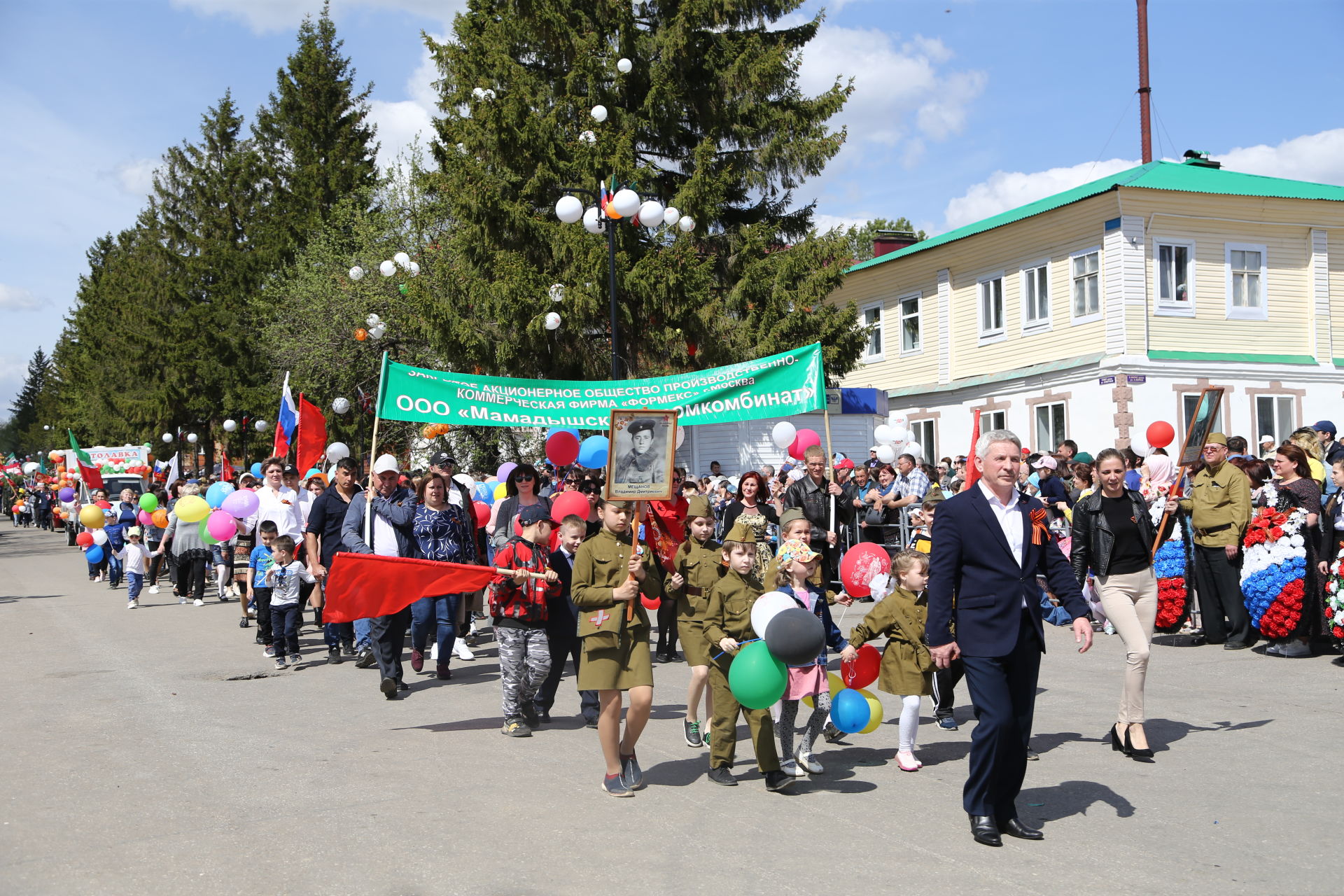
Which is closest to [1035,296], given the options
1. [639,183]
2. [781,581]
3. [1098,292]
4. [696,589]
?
[1098,292]

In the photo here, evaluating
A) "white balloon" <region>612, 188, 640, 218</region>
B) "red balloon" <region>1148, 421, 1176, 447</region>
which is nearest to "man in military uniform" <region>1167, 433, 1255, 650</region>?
"red balloon" <region>1148, 421, 1176, 447</region>

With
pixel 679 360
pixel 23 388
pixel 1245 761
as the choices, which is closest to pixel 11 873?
pixel 1245 761

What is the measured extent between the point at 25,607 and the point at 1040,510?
18.6 meters

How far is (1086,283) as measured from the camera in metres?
27.2

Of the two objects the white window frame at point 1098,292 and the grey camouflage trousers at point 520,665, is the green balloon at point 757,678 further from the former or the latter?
the white window frame at point 1098,292

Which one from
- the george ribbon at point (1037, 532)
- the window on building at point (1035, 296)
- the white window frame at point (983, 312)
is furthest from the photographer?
the white window frame at point (983, 312)

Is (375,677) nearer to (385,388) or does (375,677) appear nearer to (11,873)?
(385,388)

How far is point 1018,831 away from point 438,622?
6.42 m

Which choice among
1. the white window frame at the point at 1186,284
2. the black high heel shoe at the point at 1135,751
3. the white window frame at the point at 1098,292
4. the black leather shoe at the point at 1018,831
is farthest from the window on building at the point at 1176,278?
the black leather shoe at the point at 1018,831

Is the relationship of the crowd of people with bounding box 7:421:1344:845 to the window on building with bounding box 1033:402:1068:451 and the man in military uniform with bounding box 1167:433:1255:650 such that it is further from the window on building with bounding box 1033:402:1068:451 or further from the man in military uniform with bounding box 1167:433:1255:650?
the window on building with bounding box 1033:402:1068:451

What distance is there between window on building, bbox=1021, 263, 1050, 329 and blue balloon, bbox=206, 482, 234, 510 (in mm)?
19172

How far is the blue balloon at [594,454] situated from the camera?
13000 mm

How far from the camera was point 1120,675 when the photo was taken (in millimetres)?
10250

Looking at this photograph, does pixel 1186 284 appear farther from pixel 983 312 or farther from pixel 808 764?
pixel 808 764
